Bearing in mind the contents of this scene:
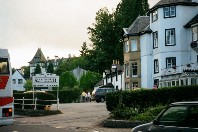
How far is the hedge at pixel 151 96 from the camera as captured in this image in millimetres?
20953

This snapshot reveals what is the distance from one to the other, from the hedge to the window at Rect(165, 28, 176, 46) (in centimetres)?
Result: 2507

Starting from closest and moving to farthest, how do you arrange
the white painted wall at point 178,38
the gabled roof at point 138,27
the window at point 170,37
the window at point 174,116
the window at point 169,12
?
1. the window at point 174,116
2. the white painted wall at point 178,38
3. the window at point 170,37
4. the window at point 169,12
5. the gabled roof at point 138,27

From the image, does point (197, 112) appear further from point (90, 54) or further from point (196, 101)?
point (90, 54)

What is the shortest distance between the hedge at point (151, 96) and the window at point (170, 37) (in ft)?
82.3

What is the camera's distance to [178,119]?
8117mm

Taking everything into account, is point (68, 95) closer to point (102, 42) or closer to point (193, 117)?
point (102, 42)

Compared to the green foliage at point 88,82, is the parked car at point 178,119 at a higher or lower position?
lower

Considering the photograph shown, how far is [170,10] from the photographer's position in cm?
4619

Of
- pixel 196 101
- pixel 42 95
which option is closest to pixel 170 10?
pixel 42 95

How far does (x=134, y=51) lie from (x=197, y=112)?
4459 cm

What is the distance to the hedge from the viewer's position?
2095 centimetres

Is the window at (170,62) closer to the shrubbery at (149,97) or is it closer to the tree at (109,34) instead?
the shrubbery at (149,97)

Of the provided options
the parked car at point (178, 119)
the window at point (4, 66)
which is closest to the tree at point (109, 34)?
the window at point (4, 66)

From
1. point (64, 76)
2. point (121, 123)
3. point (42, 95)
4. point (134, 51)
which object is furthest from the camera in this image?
point (64, 76)
